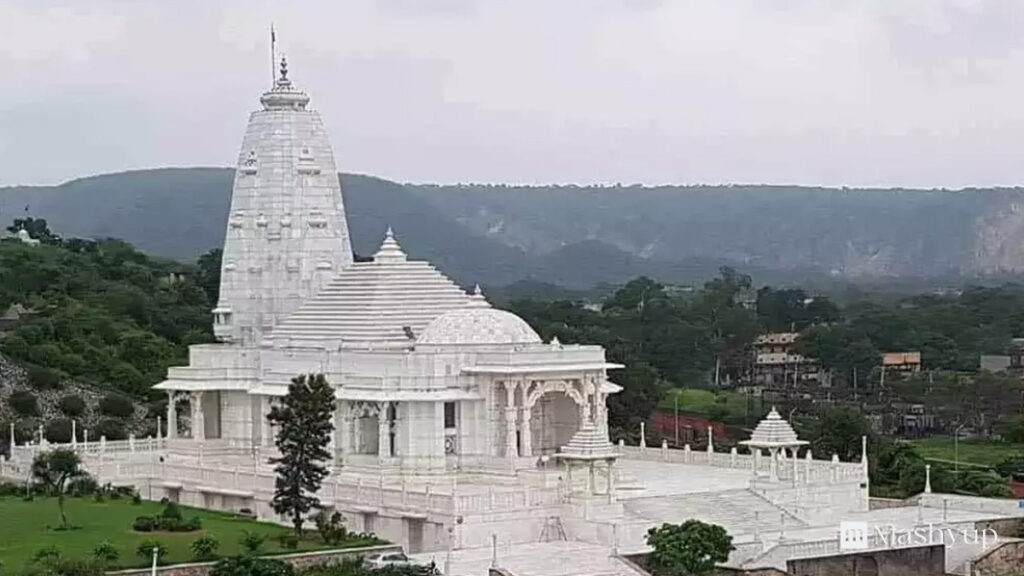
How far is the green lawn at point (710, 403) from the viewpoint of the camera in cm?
6009

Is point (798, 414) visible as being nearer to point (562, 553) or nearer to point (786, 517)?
point (786, 517)

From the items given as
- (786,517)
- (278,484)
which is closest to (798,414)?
(786,517)

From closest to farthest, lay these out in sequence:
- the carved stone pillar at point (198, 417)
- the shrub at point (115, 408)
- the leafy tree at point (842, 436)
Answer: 1. the carved stone pillar at point (198, 417)
2. the leafy tree at point (842, 436)
3. the shrub at point (115, 408)

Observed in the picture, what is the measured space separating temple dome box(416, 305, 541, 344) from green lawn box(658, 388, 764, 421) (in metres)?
20.3

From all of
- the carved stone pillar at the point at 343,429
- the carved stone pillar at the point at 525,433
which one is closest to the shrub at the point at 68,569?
the carved stone pillar at the point at 343,429

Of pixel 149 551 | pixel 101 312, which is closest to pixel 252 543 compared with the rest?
pixel 149 551

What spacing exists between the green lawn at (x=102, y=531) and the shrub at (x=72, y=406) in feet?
45.4

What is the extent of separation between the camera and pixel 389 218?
196 m

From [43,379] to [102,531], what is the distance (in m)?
21.8

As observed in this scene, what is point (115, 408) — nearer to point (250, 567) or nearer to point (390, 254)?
point (390, 254)

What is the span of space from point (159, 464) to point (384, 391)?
5.35 m

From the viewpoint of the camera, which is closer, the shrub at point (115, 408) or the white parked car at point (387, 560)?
the white parked car at point (387, 560)

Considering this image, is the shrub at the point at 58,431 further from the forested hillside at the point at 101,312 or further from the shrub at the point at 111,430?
the forested hillside at the point at 101,312

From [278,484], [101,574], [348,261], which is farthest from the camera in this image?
[348,261]
